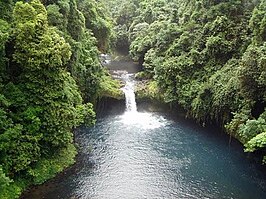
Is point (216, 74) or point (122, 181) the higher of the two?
point (216, 74)

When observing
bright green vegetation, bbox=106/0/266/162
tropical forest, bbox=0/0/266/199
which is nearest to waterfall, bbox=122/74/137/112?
tropical forest, bbox=0/0/266/199

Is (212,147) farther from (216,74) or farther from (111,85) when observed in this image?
(111,85)

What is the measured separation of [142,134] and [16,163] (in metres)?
14.2

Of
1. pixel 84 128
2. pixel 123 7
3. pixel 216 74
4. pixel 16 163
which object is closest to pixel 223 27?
pixel 216 74

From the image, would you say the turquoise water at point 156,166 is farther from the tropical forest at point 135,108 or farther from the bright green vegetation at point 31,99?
the bright green vegetation at point 31,99

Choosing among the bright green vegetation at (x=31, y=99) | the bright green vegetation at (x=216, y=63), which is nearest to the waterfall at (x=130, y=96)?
the bright green vegetation at (x=216, y=63)

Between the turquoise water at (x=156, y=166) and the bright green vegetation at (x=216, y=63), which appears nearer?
the turquoise water at (x=156, y=166)

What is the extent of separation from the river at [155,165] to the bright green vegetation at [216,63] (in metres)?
2.16

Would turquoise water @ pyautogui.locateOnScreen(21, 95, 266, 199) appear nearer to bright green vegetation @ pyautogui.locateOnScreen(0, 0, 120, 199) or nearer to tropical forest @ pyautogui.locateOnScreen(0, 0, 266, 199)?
tropical forest @ pyautogui.locateOnScreen(0, 0, 266, 199)

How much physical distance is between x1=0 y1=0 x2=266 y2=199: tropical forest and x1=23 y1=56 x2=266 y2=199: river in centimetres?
9

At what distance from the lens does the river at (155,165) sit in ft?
78.2

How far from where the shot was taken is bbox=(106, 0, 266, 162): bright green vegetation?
93.0 feet

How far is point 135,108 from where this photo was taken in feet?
132

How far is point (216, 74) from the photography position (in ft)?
112
